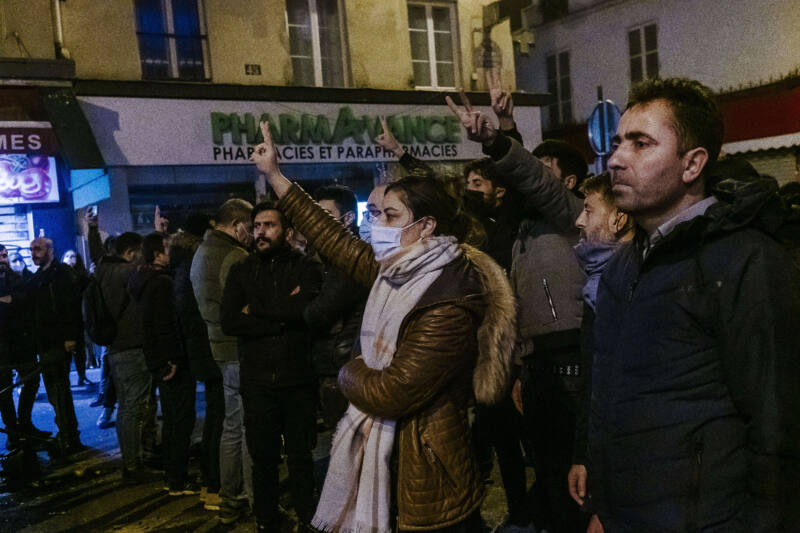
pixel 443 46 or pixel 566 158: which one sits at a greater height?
pixel 443 46

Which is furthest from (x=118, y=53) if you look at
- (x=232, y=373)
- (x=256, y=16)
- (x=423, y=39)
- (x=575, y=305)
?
(x=575, y=305)

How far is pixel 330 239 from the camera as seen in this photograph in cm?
394

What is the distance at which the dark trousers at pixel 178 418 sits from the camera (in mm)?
6555

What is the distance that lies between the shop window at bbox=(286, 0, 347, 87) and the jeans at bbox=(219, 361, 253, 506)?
36.4 feet

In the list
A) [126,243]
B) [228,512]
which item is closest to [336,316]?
[228,512]

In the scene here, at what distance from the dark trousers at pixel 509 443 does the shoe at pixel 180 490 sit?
9.15 ft

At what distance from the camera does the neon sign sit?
12859mm

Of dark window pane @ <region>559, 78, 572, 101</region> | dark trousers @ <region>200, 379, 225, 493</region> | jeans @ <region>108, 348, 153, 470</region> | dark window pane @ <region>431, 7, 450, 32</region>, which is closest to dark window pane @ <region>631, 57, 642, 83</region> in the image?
dark window pane @ <region>559, 78, 572, 101</region>

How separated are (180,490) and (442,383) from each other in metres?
4.38

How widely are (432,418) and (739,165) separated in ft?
5.17

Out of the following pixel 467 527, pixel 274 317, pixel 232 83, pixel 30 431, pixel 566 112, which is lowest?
pixel 30 431

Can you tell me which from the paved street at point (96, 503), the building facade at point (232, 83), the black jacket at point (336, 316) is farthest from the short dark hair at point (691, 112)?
the building facade at point (232, 83)

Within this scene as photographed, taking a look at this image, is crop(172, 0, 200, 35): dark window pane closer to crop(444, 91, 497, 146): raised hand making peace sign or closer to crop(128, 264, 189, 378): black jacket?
crop(128, 264, 189, 378): black jacket

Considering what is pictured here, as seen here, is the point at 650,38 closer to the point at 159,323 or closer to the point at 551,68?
the point at 551,68
